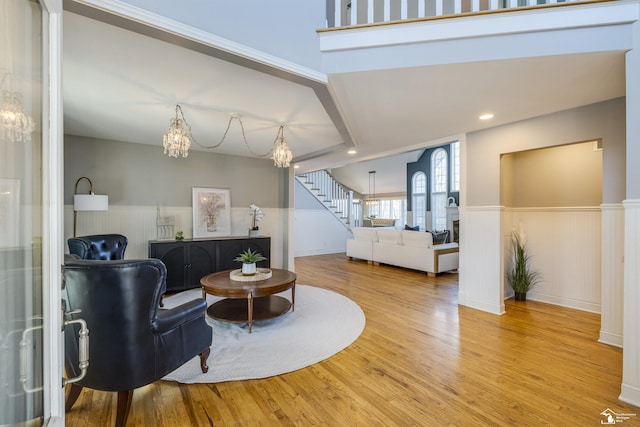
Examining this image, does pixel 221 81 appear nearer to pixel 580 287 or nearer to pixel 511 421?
pixel 511 421

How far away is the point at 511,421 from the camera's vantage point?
1743 millimetres

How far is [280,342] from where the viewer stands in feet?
9.09

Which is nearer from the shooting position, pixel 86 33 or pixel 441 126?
pixel 86 33

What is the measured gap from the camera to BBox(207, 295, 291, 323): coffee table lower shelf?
2.98 meters

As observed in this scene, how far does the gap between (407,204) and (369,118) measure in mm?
8371

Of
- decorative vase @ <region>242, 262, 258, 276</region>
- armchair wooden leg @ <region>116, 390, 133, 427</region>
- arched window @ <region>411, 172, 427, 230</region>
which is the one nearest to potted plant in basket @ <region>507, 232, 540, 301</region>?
decorative vase @ <region>242, 262, 258, 276</region>

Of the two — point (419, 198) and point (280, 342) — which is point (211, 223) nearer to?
point (280, 342)

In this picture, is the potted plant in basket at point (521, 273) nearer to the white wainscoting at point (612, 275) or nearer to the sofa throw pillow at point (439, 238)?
the white wainscoting at point (612, 275)

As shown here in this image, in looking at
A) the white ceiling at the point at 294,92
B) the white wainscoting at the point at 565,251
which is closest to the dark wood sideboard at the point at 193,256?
the white ceiling at the point at 294,92

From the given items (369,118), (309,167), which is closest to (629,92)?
(369,118)

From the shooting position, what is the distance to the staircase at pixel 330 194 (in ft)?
29.1

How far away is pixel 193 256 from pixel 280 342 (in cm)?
262

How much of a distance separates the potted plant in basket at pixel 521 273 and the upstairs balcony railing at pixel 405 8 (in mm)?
2998

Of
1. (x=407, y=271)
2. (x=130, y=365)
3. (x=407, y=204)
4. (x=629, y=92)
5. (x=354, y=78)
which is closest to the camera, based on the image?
(x=130, y=365)
